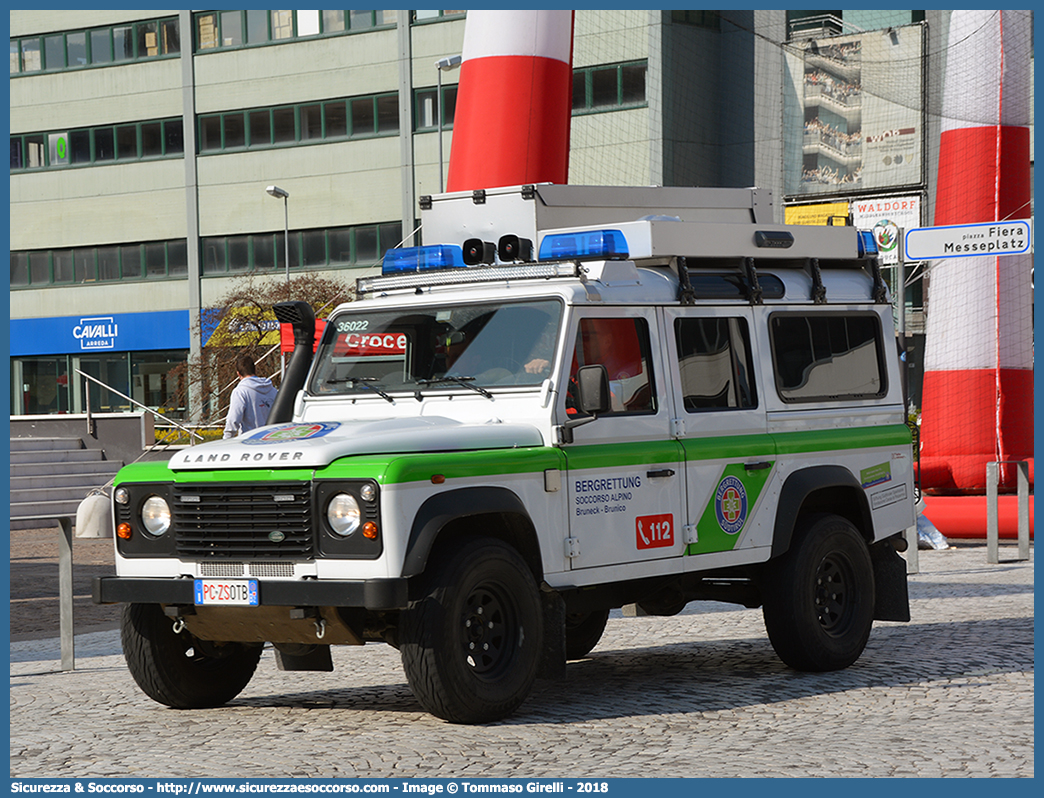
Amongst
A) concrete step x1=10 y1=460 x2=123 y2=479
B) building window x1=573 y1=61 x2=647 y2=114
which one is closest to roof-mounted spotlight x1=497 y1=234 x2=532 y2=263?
concrete step x1=10 y1=460 x2=123 y2=479

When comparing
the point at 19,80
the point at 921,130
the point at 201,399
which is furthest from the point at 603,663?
the point at 19,80

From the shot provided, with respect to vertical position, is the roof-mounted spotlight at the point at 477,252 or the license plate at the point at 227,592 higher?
the roof-mounted spotlight at the point at 477,252

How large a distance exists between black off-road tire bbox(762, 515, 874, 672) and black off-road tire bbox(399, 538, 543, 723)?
2067 millimetres

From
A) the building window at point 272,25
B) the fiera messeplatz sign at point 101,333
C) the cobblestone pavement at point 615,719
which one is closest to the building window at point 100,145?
the building window at point 272,25

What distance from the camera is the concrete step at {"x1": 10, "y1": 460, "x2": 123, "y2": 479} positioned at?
29172 millimetres

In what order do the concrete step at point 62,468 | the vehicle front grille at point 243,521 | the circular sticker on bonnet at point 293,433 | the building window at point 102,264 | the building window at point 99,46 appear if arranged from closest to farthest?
1. the vehicle front grille at point 243,521
2. the circular sticker on bonnet at point 293,433
3. the concrete step at point 62,468
4. the building window at point 99,46
5. the building window at point 102,264

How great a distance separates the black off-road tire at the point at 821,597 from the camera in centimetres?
924

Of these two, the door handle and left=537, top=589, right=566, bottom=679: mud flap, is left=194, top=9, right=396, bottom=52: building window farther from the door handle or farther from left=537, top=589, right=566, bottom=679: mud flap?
→ left=537, top=589, right=566, bottom=679: mud flap

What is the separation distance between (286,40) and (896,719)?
49.6 m

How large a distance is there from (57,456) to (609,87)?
77.8 feet

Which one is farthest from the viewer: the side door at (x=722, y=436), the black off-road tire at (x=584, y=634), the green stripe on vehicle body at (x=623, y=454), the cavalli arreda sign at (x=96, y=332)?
the cavalli arreda sign at (x=96, y=332)

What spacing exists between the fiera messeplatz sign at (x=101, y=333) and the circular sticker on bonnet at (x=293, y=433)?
160ft

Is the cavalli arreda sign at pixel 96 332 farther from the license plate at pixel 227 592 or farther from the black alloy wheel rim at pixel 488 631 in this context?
the black alloy wheel rim at pixel 488 631

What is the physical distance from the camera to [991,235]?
1486cm
